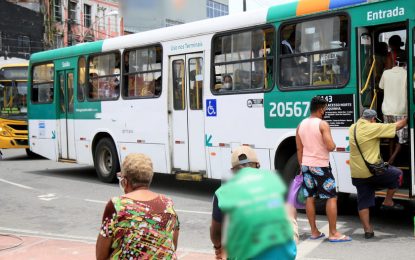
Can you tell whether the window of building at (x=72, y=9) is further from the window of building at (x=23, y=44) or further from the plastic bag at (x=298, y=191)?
the plastic bag at (x=298, y=191)

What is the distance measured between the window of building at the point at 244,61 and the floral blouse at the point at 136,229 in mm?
5632

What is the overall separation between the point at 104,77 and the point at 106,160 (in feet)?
6.11

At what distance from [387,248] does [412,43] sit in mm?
2606

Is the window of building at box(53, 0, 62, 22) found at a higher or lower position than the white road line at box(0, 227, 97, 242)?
higher

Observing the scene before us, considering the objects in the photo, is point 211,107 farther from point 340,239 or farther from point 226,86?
point 340,239

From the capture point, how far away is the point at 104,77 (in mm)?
12227

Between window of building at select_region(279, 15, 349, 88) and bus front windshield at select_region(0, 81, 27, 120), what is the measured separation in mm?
12924

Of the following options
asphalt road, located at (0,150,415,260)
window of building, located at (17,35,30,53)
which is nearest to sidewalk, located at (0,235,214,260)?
asphalt road, located at (0,150,415,260)

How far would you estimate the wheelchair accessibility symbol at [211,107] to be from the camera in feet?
31.3

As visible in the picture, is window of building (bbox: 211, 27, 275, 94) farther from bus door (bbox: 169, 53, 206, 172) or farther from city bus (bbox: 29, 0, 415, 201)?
bus door (bbox: 169, 53, 206, 172)

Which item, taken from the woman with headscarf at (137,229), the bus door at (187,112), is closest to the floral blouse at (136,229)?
the woman with headscarf at (137,229)

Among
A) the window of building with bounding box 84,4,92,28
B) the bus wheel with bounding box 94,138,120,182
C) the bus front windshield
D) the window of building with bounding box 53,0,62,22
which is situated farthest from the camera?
the window of building with bounding box 53,0,62,22

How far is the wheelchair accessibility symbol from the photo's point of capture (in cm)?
955

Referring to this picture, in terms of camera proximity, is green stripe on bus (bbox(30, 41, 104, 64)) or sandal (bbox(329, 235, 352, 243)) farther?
green stripe on bus (bbox(30, 41, 104, 64))
